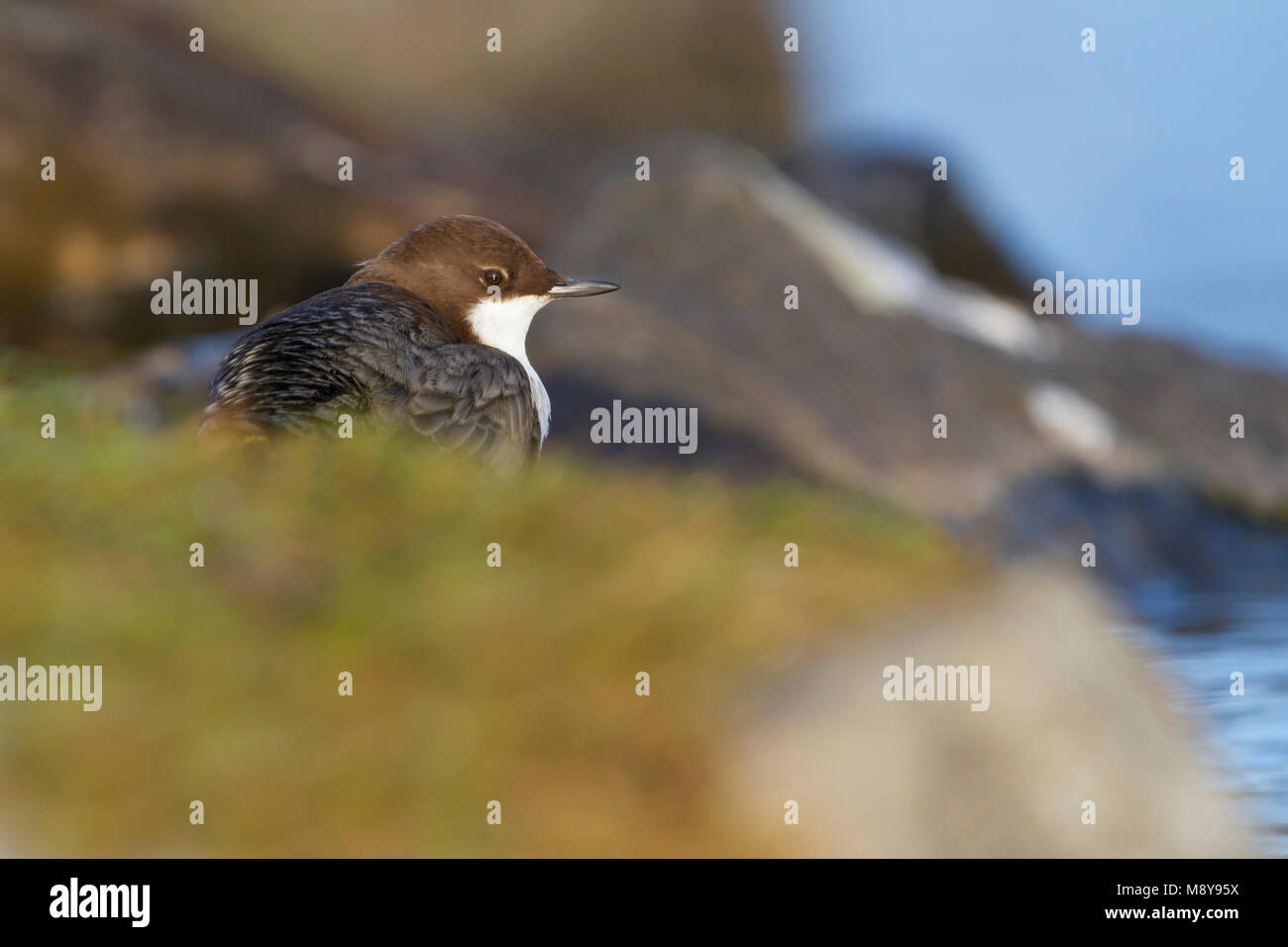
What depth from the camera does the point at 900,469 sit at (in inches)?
460

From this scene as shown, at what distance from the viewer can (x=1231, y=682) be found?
9.09 meters

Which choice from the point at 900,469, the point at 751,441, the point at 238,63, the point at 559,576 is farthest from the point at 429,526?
the point at 238,63

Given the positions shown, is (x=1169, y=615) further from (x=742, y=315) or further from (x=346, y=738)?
(x=346, y=738)

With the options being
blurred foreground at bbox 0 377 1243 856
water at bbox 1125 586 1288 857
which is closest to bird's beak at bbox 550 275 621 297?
blurred foreground at bbox 0 377 1243 856

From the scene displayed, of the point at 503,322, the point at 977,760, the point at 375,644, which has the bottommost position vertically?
the point at 977,760

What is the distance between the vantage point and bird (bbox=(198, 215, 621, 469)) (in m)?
5.92

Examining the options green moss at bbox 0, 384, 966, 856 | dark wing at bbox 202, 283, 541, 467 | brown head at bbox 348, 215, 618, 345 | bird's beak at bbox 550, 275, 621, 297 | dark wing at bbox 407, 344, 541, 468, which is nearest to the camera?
green moss at bbox 0, 384, 966, 856

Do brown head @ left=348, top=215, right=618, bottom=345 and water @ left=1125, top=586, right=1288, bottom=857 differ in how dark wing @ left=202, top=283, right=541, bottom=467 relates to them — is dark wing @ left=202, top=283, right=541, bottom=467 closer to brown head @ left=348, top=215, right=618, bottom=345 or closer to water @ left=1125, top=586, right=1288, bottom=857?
brown head @ left=348, top=215, right=618, bottom=345

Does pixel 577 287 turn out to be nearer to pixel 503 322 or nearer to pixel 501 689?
pixel 503 322

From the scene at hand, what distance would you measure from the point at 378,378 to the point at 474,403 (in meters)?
0.37

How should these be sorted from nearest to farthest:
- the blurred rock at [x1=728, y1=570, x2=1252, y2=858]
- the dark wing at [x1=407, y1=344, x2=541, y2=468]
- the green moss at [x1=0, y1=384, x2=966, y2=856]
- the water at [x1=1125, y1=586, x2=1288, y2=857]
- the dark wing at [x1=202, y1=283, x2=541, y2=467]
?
the green moss at [x1=0, y1=384, x2=966, y2=856] → the blurred rock at [x1=728, y1=570, x2=1252, y2=858] → the dark wing at [x1=202, y1=283, x2=541, y2=467] → the dark wing at [x1=407, y1=344, x2=541, y2=468] → the water at [x1=1125, y1=586, x2=1288, y2=857]

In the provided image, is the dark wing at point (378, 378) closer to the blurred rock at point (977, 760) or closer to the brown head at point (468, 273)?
the brown head at point (468, 273)

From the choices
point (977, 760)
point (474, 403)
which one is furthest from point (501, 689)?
point (474, 403)

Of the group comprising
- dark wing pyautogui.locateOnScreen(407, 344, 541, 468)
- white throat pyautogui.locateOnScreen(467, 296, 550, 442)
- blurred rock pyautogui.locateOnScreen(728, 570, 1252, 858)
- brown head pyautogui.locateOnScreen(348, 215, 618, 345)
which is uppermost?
brown head pyautogui.locateOnScreen(348, 215, 618, 345)
